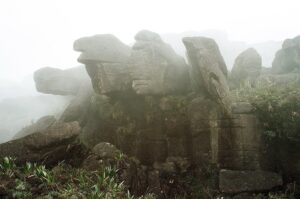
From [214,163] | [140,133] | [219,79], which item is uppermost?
[219,79]

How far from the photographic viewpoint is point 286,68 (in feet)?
89.7

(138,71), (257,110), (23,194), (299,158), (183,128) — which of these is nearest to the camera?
(23,194)

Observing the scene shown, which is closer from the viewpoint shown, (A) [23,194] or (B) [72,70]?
(A) [23,194]

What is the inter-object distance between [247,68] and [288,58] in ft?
18.0

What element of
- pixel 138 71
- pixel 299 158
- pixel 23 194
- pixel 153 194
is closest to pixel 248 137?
pixel 299 158

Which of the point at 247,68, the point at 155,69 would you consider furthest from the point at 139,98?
the point at 247,68

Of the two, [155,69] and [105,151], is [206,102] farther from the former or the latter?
[105,151]

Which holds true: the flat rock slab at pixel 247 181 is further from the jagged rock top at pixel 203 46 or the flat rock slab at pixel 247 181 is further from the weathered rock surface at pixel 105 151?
the jagged rock top at pixel 203 46

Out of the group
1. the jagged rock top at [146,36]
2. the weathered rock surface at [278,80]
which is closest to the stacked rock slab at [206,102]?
the jagged rock top at [146,36]

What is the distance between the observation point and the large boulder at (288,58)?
88.7 ft

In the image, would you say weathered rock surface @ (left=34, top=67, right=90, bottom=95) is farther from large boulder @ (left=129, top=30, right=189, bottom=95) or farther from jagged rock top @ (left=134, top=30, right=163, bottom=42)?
large boulder @ (left=129, top=30, right=189, bottom=95)

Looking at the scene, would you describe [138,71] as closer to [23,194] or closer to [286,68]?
[23,194]

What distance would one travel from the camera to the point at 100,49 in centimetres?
2236

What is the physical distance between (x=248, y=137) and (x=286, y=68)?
13.2m
